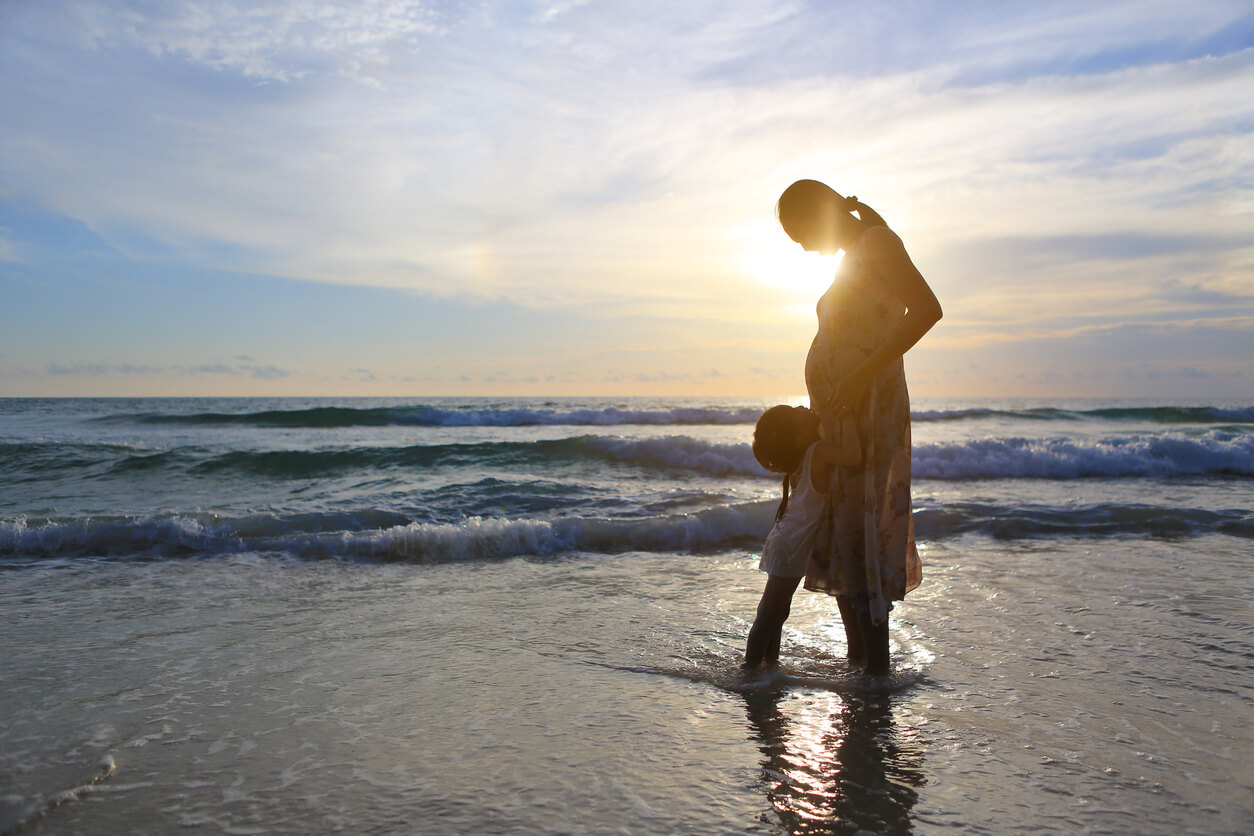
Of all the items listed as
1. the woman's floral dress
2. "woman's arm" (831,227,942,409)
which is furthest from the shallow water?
"woman's arm" (831,227,942,409)

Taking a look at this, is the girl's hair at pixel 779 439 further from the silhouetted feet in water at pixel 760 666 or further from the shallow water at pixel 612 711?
the shallow water at pixel 612 711

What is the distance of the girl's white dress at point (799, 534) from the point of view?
275cm

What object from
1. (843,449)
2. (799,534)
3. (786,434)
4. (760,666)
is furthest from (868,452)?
(760,666)

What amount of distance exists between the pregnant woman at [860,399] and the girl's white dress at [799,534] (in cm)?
6

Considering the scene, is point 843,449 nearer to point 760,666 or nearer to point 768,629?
point 768,629

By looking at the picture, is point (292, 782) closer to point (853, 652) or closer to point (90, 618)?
point (853, 652)

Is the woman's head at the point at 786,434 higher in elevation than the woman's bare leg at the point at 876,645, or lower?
higher

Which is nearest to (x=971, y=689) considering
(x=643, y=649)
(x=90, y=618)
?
→ (x=643, y=649)

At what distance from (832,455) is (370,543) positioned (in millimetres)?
4337

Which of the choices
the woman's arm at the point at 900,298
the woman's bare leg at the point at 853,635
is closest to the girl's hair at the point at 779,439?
the woman's arm at the point at 900,298

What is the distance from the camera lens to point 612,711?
8.71 ft

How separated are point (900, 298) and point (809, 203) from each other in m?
0.50

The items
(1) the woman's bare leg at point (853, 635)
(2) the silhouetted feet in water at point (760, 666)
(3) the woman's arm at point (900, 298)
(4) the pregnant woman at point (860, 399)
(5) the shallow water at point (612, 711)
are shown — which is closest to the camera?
(5) the shallow water at point (612, 711)

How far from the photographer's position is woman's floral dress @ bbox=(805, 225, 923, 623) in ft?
8.50
